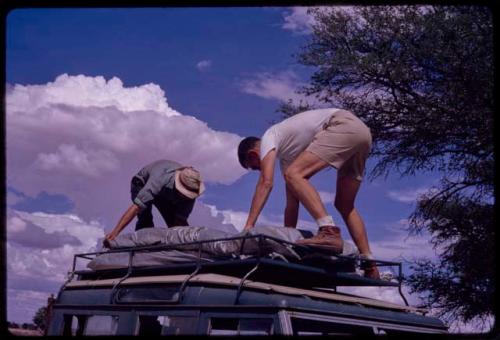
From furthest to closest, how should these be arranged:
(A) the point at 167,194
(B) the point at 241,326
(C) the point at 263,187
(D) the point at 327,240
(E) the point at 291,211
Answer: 1. (A) the point at 167,194
2. (E) the point at 291,211
3. (C) the point at 263,187
4. (D) the point at 327,240
5. (B) the point at 241,326

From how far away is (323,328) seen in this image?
371 centimetres

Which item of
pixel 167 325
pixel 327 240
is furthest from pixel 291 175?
pixel 167 325

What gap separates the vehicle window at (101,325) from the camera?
4.15m

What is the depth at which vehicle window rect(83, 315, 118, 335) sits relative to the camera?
415cm

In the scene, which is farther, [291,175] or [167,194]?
[167,194]

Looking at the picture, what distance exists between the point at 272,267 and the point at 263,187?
85 centimetres

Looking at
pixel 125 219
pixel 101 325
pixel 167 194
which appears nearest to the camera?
pixel 101 325

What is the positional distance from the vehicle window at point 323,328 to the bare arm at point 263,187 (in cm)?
107

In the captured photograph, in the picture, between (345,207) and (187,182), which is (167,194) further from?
(345,207)

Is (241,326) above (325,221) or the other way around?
the other way around

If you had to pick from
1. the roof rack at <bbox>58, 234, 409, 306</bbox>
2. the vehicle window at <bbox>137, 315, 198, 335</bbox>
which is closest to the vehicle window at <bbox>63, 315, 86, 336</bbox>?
the roof rack at <bbox>58, 234, 409, 306</bbox>

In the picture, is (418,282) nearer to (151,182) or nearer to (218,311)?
(151,182)

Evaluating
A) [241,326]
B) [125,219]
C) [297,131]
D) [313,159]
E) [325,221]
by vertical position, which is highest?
[297,131]

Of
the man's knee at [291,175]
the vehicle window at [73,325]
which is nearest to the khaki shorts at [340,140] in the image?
the man's knee at [291,175]
